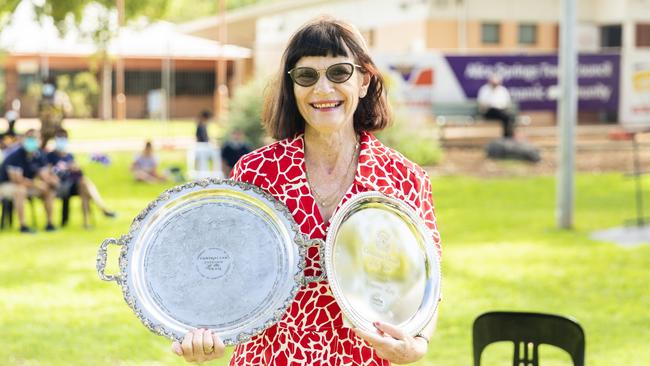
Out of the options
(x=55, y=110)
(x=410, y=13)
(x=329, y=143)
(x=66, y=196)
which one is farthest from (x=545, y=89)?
(x=329, y=143)

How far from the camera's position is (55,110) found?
16.8 m

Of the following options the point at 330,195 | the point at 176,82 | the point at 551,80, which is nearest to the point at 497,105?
the point at 551,80

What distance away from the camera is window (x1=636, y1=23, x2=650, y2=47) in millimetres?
34000

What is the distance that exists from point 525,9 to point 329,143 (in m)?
32.2

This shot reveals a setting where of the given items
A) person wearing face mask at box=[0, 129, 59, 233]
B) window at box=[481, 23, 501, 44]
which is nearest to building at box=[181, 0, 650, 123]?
window at box=[481, 23, 501, 44]

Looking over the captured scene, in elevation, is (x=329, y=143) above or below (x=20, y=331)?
above

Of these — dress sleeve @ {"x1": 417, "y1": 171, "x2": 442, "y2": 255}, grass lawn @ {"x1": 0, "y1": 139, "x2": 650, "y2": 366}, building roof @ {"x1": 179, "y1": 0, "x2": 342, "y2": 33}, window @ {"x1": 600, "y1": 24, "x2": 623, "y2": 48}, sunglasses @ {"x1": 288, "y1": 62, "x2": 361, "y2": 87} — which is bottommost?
grass lawn @ {"x1": 0, "y1": 139, "x2": 650, "y2": 366}

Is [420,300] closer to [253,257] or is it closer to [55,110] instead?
[253,257]

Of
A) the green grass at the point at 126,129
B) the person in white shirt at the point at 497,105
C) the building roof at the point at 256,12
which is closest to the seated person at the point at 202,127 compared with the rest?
the person in white shirt at the point at 497,105

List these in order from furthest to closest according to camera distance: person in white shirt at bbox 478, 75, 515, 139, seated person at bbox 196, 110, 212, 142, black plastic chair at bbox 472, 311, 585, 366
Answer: person in white shirt at bbox 478, 75, 515, 139 < seated person at bbox 196, 110, 212, 142 < black plastic chair at bbox 472, 311, 585, 366

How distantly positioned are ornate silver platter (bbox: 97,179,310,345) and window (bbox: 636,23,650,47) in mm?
33096

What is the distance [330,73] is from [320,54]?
0.06 meters

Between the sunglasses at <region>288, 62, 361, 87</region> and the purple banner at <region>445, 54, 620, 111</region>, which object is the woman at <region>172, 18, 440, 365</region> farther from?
the purple banner at <region>445, 54, 620, 111</region>

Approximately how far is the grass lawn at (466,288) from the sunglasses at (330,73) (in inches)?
170
